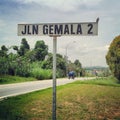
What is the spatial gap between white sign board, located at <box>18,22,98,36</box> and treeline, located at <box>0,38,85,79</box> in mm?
26626

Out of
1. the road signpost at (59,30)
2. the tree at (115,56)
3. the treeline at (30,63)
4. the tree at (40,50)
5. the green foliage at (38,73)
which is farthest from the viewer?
the tree at (40,50)

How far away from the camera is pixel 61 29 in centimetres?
595

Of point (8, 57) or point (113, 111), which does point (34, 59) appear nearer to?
point (8, 57)

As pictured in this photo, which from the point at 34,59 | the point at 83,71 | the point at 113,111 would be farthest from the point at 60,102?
the point at 83,71

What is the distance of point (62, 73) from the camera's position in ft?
203

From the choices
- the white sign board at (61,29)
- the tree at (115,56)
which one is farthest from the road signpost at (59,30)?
the tree at (115,56)

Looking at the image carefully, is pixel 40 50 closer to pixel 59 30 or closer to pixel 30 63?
pixel 30 63

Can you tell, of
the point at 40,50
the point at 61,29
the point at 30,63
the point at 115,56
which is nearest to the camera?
the point at 61,29

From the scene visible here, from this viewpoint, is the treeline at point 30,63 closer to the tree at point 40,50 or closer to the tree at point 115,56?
the tree at point 40,50

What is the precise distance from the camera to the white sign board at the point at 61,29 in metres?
5.87

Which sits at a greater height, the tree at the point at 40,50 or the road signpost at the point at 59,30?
the tree at the point at 40,50

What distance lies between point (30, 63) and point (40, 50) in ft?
43.8

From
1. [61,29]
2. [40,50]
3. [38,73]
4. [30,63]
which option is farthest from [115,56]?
[40,50]

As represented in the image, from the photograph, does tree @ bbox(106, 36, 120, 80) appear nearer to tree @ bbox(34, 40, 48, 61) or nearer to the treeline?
the treeline
